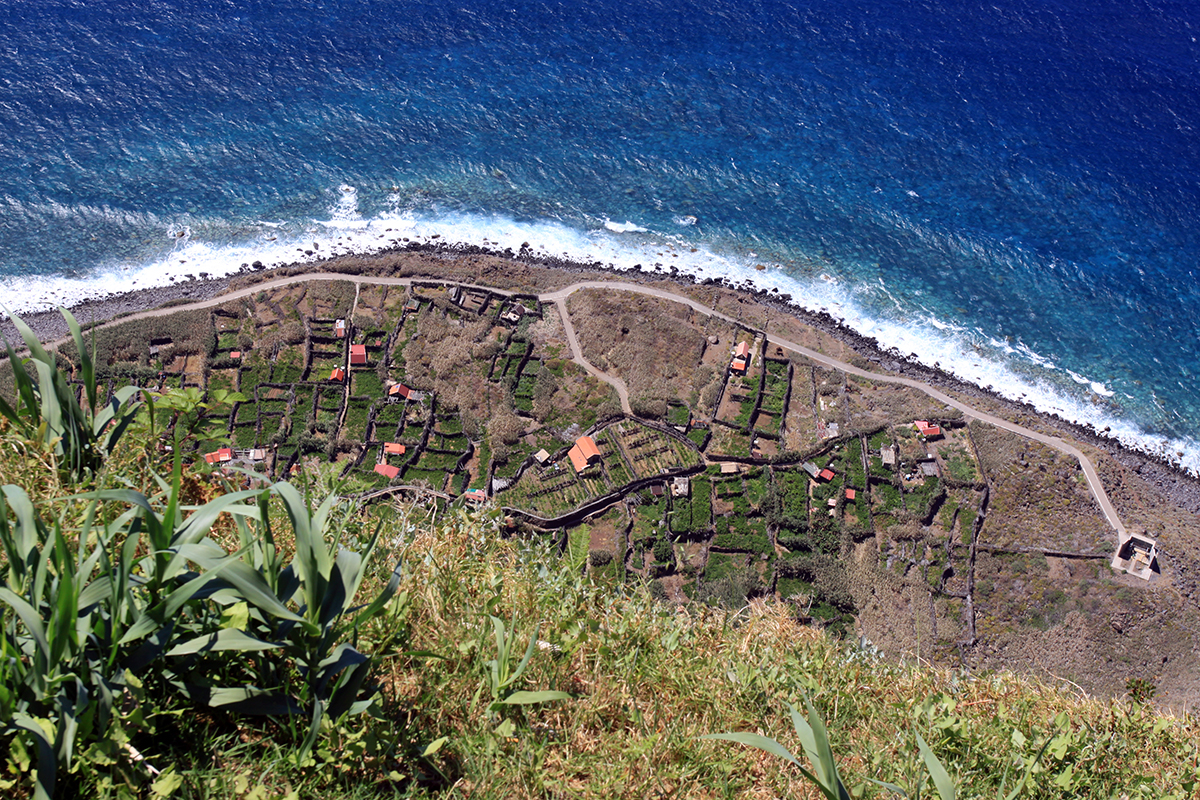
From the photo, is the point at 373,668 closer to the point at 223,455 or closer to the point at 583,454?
the point at 583,454

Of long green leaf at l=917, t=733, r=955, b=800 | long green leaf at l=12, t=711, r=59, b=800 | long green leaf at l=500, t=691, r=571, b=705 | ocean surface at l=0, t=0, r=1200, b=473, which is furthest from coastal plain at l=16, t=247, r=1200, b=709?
long green leaf at l=12, t=711, r=59, b=800

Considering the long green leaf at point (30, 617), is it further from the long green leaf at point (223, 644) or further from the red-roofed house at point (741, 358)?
the red-roofed house at point (741, 358)

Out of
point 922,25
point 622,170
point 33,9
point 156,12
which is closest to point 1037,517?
point 622,170

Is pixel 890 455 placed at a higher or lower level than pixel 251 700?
lower

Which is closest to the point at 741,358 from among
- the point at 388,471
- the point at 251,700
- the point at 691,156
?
the point at 388,471

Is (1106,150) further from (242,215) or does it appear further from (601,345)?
(242,215)

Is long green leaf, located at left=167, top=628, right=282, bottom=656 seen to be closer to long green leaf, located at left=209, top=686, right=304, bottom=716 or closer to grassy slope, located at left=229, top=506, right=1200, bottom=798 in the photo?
long green leaf, located at left=209, top=686, right=304, bottom=716
